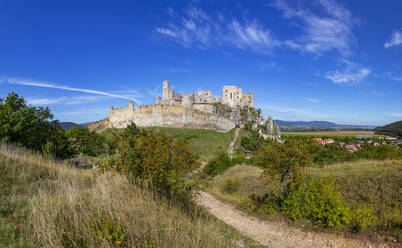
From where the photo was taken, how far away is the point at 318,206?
26.7 feet

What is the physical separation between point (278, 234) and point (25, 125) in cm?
1584

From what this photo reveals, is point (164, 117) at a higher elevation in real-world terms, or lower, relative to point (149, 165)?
higher

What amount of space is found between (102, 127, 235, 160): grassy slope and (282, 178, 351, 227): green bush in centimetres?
1848

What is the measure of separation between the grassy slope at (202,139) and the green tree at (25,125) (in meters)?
18.3

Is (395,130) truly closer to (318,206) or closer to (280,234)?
(318,206)

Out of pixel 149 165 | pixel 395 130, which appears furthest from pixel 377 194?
pixel 395 130

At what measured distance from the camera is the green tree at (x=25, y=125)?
10477 millimetres

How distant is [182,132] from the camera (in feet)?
114

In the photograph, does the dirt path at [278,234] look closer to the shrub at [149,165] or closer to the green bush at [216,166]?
the shrub at [149,165]

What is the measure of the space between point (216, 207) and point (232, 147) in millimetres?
24717

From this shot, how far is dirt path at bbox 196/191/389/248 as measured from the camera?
654 cm

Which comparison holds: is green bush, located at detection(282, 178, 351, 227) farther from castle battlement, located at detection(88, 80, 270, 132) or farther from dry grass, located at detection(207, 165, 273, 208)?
castle battlement, located at detection(88, 80, 270, 132)

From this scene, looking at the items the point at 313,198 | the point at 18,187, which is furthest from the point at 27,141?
the point at 313,198

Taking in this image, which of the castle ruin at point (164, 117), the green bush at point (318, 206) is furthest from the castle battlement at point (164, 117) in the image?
the green bush at point (318, 206)
